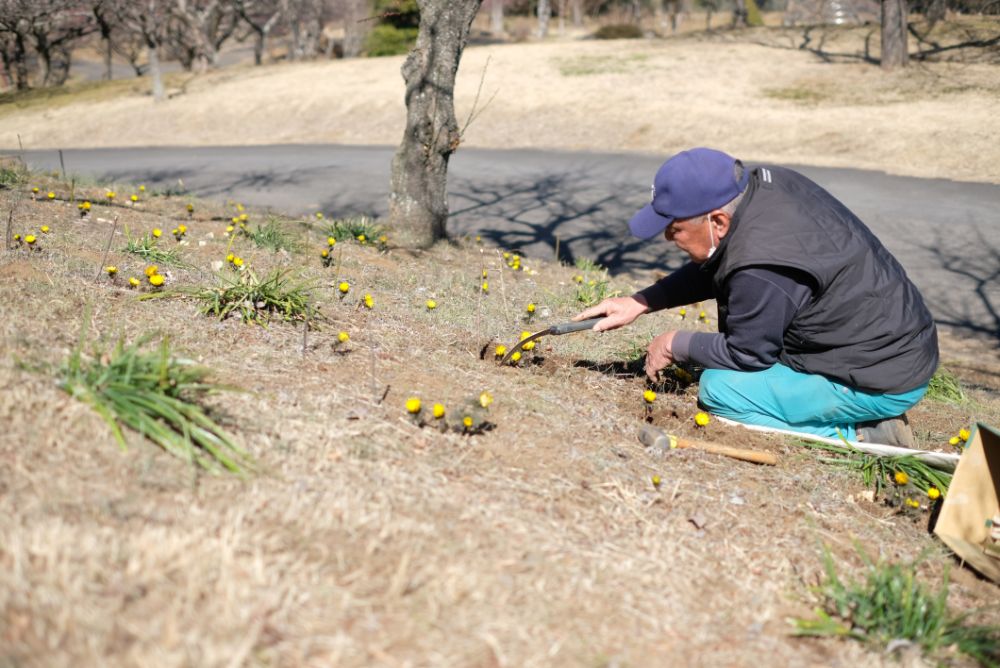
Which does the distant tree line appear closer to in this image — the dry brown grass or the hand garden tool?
the hand garden tool

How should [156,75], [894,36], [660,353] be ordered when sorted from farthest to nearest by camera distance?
[156,75] < [894,36] < [660,353]

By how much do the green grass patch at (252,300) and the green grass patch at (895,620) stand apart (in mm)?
2707

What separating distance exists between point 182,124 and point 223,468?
21.5 meters

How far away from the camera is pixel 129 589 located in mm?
2135

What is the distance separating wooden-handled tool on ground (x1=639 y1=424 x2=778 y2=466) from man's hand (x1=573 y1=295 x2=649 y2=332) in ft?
2.00

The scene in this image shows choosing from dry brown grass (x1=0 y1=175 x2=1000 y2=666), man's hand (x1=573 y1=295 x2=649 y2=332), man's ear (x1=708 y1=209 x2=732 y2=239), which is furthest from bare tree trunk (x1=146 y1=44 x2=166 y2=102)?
man's ear (x1=708 y1=209 x2=732 y2=239)

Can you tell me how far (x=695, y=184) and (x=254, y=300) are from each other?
230 centimetres

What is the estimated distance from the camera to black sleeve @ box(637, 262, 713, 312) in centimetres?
409

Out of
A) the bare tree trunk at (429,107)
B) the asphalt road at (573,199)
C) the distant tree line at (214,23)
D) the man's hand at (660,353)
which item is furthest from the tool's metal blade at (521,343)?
the distant tree line at (214,23)

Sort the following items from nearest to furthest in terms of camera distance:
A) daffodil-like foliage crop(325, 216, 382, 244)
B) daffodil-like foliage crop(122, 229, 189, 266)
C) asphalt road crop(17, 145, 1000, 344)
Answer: daffodil-like foliage crop(122, 229, 189, 266)
daffodil-like foliage crop(325, 216, 382, 244)
asphalt road crop(17, 145, 1000, 344)

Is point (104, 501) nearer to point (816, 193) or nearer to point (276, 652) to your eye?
point (276, 652)

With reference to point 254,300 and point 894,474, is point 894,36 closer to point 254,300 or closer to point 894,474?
point 894,474

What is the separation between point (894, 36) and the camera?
62.8 ft

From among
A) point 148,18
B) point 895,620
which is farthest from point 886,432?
point 148,18
